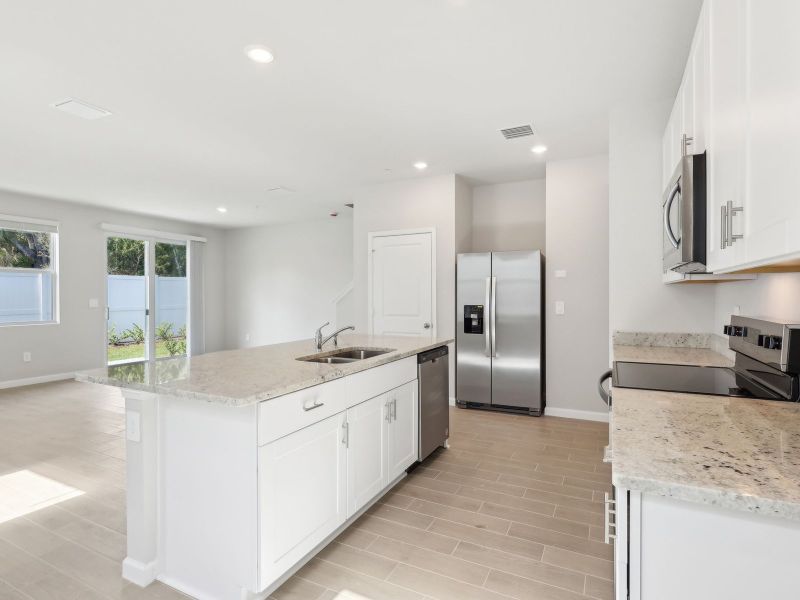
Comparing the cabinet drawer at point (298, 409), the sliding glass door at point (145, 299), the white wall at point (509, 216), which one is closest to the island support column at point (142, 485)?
the cabinet drawer at point (298, 409)

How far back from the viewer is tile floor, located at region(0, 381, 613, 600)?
1.87 m

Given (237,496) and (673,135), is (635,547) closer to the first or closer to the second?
(237,496)

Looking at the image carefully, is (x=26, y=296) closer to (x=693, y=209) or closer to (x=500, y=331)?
(x=500, y=331)

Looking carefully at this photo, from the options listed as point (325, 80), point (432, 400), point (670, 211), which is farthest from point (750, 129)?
point (432, 400)

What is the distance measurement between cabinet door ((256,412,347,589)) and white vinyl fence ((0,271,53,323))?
5993mm

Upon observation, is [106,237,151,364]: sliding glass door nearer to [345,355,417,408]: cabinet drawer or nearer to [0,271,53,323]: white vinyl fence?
[0,271,53,323]: white vinyl fence

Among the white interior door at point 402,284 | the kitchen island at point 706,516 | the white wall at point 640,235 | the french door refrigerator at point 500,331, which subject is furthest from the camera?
the white interior door at point 402,284

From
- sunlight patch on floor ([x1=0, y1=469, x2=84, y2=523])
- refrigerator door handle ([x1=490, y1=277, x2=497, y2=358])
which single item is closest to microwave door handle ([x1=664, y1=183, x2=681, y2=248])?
refrigerator door handle ([x1=490, y1=277, x2=497, y2=358])

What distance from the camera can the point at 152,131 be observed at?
3648mm

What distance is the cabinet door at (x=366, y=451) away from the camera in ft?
7.38

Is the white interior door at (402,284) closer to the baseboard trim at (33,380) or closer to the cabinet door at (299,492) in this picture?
the cabinet door at (299,492)

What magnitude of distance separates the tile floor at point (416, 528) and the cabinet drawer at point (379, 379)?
0.68 meters

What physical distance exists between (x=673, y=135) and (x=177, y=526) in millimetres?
3084

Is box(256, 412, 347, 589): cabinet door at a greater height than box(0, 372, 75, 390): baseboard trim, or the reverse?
box(256, 412, 347, 589): cabinet door
